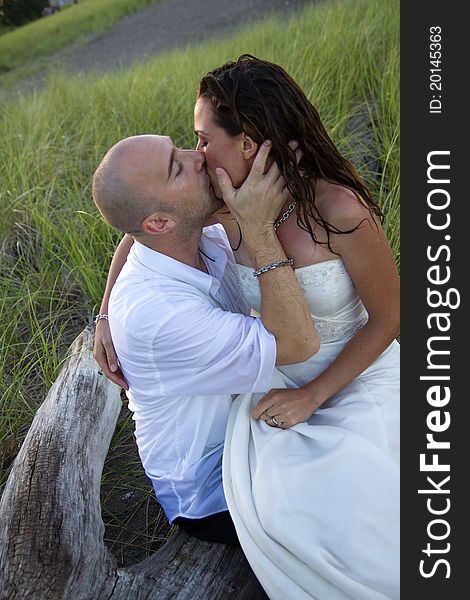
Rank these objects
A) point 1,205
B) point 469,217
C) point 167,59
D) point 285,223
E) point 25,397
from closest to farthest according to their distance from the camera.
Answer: point 469,217 → point 285,223 → point 25,397 → point 1,205 → point 167,59

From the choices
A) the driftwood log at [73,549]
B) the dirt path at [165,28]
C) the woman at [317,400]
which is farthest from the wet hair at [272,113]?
the dirt path at [165,28]

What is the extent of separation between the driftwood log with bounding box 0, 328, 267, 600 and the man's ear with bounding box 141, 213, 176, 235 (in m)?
0.81

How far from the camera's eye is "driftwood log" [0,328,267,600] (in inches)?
79.6

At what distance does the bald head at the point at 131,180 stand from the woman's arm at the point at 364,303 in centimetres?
51

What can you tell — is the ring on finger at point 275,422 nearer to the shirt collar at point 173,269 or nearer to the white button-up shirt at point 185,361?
the white button-up shirt at point 185,361

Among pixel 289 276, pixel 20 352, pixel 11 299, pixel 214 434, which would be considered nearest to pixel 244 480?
pixel 214 434

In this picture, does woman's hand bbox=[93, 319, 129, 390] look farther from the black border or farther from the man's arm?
the black border

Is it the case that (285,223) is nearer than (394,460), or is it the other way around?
(394,460)

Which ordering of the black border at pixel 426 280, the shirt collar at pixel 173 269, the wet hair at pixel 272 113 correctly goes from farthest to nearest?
the shirt collar at pixel 173 269 → the wet hair at pixel 272 113 → the black border at pixel 426 280

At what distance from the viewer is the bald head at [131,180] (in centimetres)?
199

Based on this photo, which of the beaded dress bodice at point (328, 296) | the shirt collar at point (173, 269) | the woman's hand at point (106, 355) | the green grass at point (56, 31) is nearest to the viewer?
the shirt collar at point (173, 269)

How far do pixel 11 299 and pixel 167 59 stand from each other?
503 cm

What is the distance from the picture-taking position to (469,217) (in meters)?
1.96

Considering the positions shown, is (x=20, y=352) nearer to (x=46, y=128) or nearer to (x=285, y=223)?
(x=285, y=223)
